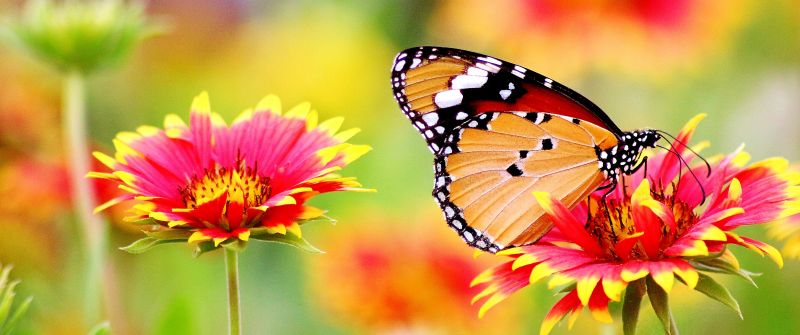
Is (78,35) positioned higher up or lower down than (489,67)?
higher up

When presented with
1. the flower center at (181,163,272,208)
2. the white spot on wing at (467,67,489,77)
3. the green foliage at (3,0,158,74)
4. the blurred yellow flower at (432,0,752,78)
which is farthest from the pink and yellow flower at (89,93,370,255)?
the blurred yellow flower at (432,0,752,78)

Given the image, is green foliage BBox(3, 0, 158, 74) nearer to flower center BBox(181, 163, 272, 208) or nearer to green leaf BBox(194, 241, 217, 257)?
flower center BBox(181, 163, 272, 208)

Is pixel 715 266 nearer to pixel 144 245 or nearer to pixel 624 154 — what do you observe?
pixel 624 154

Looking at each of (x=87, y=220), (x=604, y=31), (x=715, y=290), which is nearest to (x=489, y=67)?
(x=715, y=290)

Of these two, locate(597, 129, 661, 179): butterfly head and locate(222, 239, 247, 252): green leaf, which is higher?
locate(597, 129, 661, 179): butterfly head

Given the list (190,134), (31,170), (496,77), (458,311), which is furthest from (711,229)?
(31,170)

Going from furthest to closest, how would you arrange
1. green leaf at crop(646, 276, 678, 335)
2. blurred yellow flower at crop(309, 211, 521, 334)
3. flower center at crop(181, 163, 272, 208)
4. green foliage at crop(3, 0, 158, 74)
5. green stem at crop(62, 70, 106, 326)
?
blurred yellow flower at crop(309, 211, 521, 334) < green foliage at crop(3, 0, 158, 74) < green stem at crop(62, 70, 106, 326) < flower center at crop(181, 163, 272, 208) < green leaf at crop(646, 276, 678, 335)
